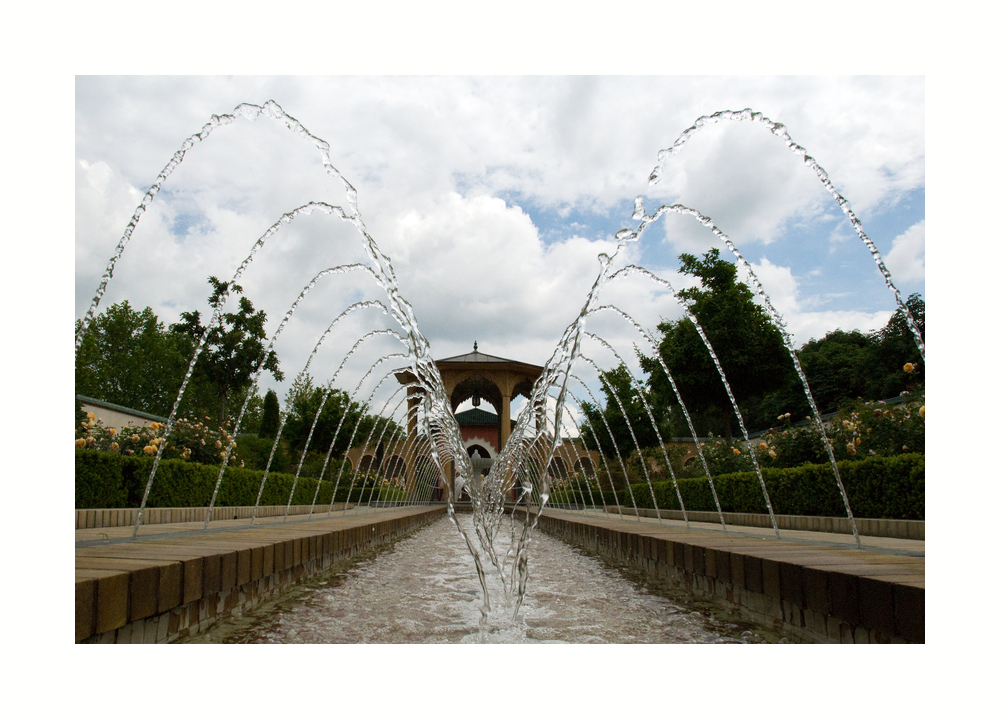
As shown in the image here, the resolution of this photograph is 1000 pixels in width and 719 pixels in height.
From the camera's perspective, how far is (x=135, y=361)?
3209 centimetres

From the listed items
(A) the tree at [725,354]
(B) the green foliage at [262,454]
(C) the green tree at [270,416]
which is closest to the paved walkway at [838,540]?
(A) the tree at [725,354]

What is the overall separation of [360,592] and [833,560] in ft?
7.73

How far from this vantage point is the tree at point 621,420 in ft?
64.0

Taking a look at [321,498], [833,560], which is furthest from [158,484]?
[321,498]

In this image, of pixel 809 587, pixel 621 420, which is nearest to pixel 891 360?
pixel 621 420

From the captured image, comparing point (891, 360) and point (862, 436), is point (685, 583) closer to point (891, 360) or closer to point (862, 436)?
point (862, 436)

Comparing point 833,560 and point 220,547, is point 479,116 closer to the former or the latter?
point 220,547

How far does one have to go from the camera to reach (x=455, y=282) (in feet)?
18.5

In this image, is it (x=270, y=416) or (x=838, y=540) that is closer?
(x=838, y=540)

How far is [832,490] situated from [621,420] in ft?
44.3

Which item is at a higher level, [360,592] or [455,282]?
[455,282]

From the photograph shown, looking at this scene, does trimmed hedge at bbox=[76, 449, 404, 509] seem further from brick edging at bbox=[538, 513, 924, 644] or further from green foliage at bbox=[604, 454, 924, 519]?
green foliage at bbox=[604, 454, 924, 519]
